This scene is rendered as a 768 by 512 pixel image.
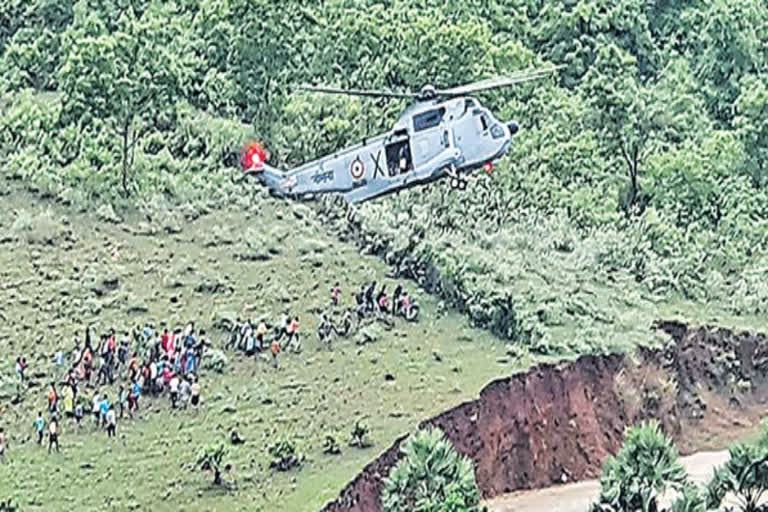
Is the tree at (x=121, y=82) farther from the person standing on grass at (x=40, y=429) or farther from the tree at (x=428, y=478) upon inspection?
the tree at (x=428, y=478)

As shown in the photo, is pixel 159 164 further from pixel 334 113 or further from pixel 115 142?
pixel 334 113

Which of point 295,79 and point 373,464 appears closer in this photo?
point 373,464

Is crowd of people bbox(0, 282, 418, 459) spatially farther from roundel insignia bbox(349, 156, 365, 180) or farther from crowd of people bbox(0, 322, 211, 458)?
roundel insignia bbox(349, 156, 365, 180)

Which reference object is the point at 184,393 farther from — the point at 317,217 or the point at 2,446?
the point at 317,217

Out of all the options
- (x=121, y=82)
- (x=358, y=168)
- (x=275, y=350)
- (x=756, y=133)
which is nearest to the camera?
(x=275, y=350)

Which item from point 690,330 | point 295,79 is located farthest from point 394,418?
point 295,79

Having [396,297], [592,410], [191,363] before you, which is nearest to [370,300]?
[396,297]
